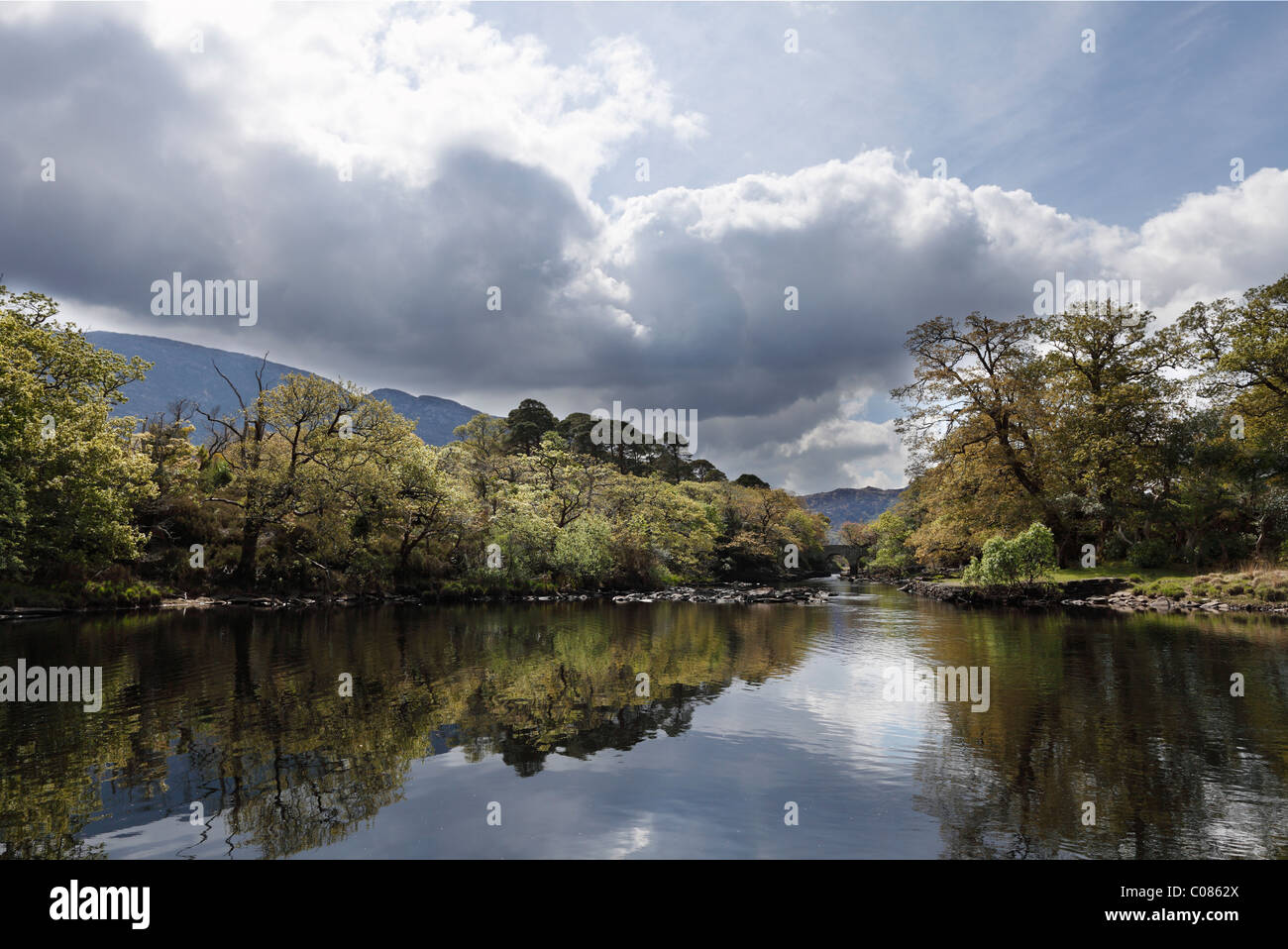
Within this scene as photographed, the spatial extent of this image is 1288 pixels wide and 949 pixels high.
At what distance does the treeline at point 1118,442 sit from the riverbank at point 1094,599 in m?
5.15

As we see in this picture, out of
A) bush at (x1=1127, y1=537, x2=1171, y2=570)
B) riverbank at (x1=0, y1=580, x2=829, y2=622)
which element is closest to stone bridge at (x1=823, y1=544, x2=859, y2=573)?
riverbank at (x1=0, y1=580, x2=829, y2=622)

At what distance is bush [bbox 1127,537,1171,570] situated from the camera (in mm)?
44125

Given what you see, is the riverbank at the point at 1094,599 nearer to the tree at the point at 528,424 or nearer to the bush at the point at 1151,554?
the bush at the point at 1151,554

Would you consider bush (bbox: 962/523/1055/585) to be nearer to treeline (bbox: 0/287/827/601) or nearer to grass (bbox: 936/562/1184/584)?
grass (bbox: 936/562/1184/584)

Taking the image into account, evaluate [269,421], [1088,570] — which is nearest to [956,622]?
[1088,570]

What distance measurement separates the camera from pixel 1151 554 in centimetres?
4419

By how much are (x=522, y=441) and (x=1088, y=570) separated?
69475mm

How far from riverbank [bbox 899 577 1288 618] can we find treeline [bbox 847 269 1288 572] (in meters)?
5.15

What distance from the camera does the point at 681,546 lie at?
68.9 metres

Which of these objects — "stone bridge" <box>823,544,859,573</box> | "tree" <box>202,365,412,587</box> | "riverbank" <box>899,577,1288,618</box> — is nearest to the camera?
"riverbank" <box>899,577,1288,618</box>
